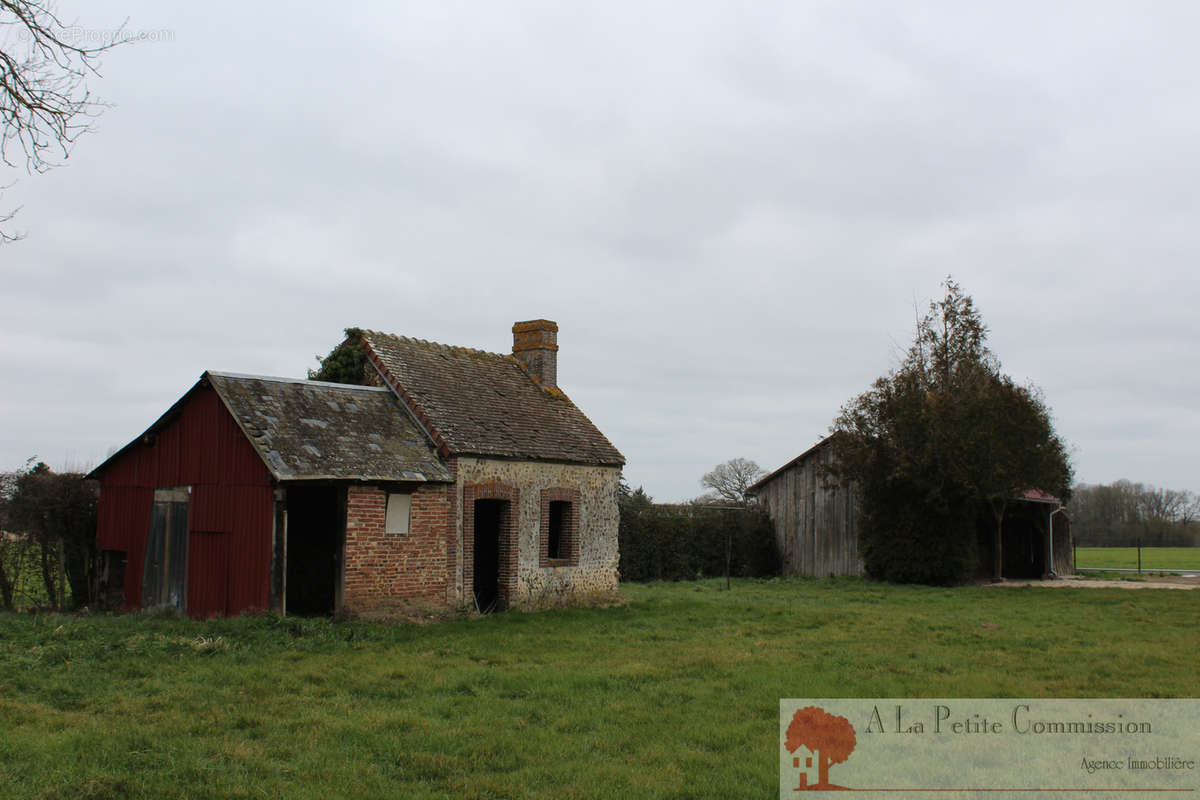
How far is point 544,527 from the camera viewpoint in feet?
60.6

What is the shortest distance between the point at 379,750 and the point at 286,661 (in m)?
4.27

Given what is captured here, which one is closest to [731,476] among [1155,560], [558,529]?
[1155,560]

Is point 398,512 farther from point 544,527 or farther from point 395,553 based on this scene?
point 544,527

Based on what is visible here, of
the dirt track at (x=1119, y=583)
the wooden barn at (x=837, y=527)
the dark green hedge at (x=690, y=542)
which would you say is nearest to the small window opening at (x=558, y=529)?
the dark green hedge at (x=690, y=542)

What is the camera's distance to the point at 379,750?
745 centimetres

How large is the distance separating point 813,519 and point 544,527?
14.0 m

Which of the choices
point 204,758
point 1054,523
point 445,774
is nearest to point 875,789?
point 445,774

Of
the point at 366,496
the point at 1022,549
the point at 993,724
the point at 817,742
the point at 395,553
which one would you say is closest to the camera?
the point at 817,742

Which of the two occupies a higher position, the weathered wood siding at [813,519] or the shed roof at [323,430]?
the shed roof at [323,430]

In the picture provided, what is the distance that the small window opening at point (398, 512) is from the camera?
606 inches

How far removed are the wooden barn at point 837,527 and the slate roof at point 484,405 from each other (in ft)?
33.1

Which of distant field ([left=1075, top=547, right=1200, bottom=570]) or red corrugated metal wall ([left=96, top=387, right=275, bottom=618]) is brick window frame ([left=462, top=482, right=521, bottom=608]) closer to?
red corrugated metal wall ([left=96, top=387, right=275, bottom=618])

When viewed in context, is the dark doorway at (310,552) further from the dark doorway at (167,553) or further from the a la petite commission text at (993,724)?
the a la petite commission text at (993,724)

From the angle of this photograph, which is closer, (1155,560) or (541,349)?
(541,349)
